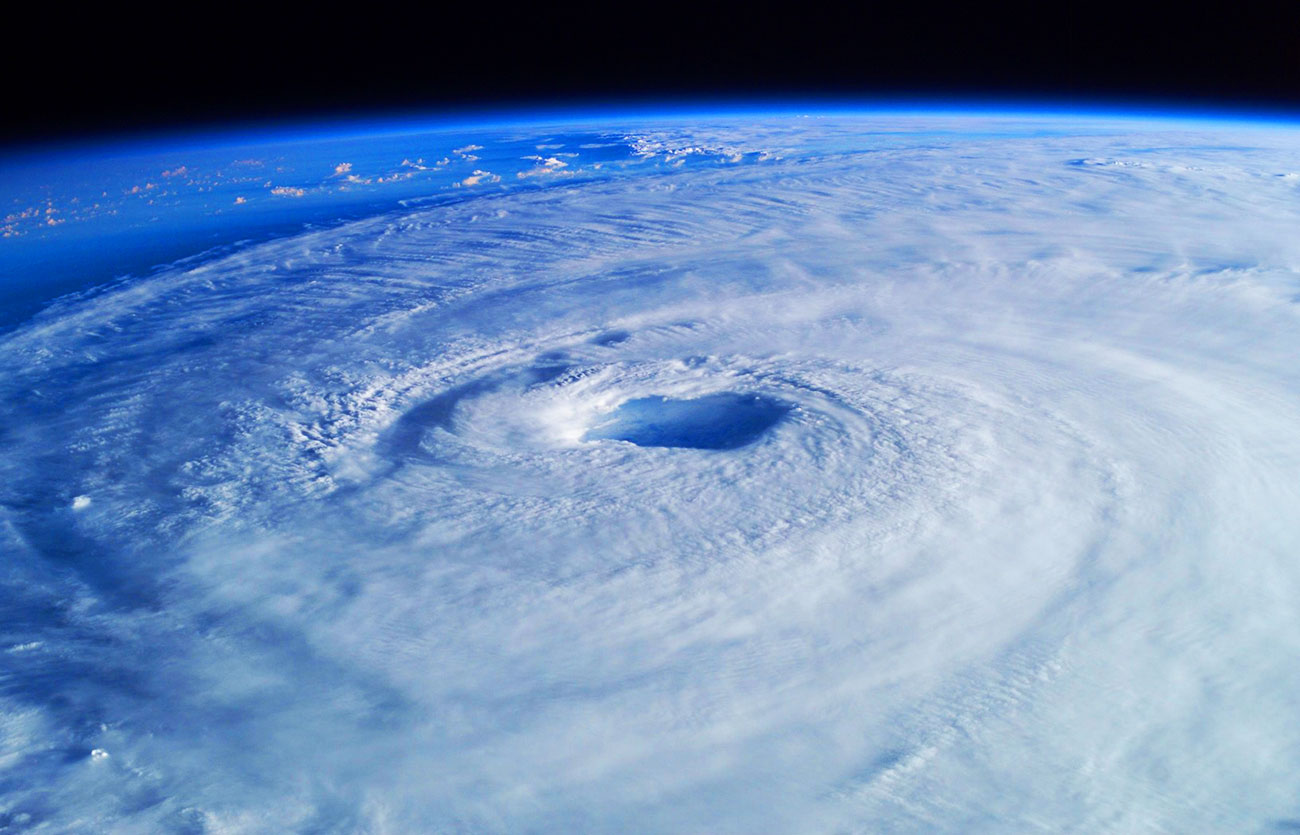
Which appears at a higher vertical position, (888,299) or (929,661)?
(888,299)

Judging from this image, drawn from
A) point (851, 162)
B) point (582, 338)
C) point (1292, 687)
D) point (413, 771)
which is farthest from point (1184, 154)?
point (413, 771)

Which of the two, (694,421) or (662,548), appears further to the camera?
(694,421)

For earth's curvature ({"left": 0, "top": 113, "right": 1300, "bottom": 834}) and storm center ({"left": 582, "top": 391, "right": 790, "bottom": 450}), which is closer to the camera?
earth's curvature ({"left": 0, "top": 113, "right": 1300, "bottom": 834})

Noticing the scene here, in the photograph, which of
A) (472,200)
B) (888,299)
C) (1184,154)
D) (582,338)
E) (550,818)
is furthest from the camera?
(1184,154)

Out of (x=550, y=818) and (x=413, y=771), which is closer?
(x=550, y=818)

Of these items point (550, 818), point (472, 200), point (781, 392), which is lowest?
point (550, 818)

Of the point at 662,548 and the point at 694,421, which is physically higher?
the point at 694,421

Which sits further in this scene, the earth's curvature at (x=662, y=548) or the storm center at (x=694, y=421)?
the storm center at (x=694, y=421)

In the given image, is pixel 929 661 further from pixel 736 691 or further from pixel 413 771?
pixel 413 771
